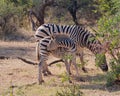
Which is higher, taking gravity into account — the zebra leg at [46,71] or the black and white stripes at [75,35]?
the black and white stripes at [75,35]

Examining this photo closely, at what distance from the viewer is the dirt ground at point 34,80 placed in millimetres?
8258

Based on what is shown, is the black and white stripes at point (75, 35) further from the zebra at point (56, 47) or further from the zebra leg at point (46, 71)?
the zebra leg at point (46, 71)

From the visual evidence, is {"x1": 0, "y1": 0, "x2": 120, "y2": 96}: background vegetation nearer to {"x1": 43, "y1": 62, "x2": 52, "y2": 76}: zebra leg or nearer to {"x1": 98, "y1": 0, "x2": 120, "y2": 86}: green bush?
{"x1": 98, "y1": 0, "x2": 120, "y2": 86}: green bush

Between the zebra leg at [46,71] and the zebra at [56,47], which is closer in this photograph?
the zebra at [56,47]

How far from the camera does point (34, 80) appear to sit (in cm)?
947

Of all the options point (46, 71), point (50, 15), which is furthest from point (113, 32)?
point (50, 15)

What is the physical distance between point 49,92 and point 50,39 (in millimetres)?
1723

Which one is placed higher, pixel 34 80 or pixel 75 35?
pixel 75 35

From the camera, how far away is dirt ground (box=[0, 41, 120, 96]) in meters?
8.26

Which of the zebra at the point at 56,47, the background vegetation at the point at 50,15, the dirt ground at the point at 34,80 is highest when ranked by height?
the background vegetation at the point at 50,15

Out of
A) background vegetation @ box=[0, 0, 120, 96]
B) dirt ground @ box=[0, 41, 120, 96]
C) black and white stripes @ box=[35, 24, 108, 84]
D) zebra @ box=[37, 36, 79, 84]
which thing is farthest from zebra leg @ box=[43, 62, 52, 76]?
background vegetation @ box=[0, 0, 120, 96]

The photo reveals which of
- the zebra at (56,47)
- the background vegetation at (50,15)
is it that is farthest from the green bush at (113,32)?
the zebra at (56,47)

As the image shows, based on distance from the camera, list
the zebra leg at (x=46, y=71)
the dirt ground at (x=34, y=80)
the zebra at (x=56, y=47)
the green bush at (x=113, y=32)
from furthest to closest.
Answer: the zebra leg at (x=46, y=71) < the zebra at (x=56, y=47) < the dirt ground at (x=34, y=80) < the green bush at (x=113, y=32)

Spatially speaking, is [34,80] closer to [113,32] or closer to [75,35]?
[75,35]
